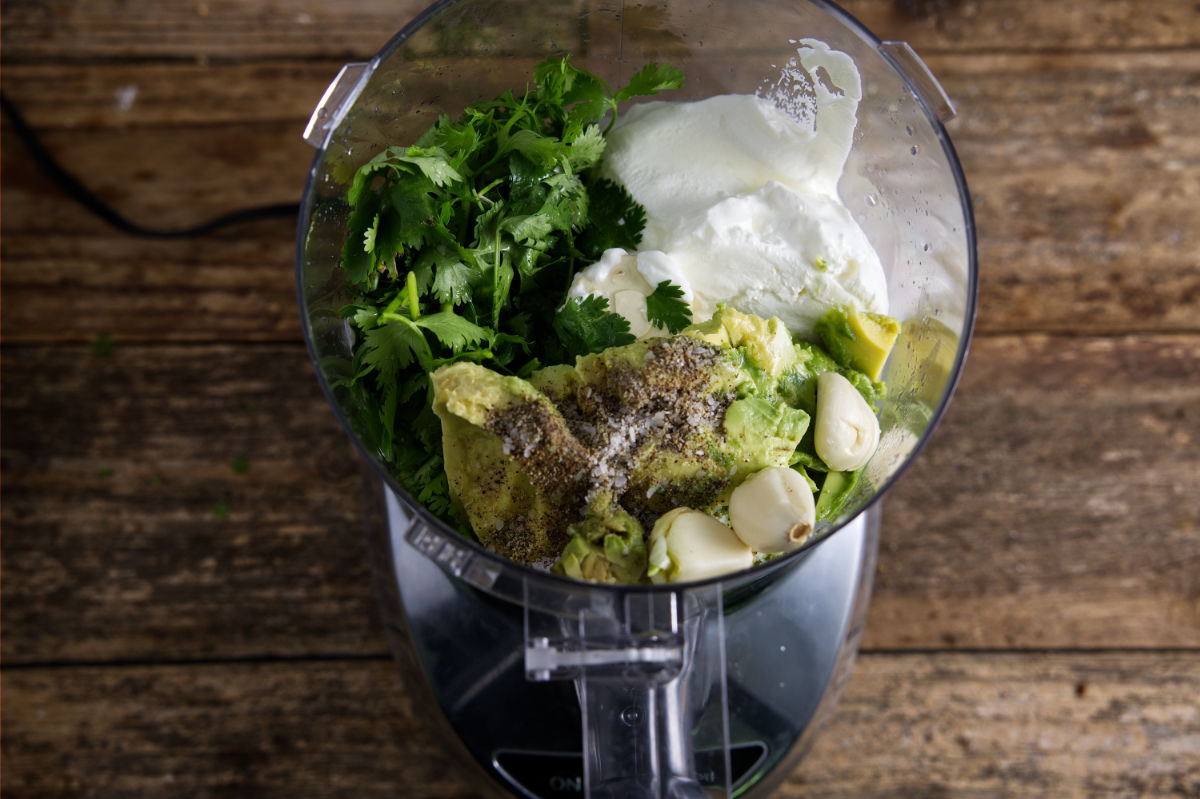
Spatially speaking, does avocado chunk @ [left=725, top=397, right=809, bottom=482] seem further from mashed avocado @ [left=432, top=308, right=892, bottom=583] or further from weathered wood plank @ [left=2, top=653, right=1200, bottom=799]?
weathered wood plank @ [left=2, top=653, right=1200, bottom=799]

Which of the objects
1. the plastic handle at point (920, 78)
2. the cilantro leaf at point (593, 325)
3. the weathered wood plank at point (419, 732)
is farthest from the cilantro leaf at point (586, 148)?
the weathered wood plank at point (419, 732)

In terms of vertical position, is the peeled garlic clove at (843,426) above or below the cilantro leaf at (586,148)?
below

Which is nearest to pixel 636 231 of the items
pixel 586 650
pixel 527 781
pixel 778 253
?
pixel 778 253

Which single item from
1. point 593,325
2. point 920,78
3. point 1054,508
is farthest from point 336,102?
point 1054,508

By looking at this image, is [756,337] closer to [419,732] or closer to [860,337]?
[860,337]

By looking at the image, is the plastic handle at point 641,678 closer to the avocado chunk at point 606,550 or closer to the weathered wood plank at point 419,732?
the avocado chunk at point 606,550

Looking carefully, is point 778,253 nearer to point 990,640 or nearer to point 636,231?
point 636,231

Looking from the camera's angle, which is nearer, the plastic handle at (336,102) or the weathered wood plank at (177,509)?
the plastic handle at (336,102)
